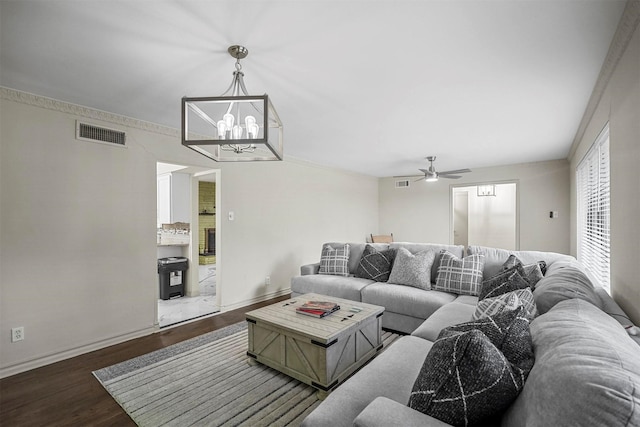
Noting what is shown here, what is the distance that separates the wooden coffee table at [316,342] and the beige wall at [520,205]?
16.1ft

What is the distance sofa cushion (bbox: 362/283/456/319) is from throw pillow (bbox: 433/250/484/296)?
0.10 meters

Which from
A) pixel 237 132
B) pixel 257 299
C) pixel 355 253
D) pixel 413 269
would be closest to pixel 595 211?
pixel 413 269

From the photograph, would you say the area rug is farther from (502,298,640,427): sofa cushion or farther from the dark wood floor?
(502,298,640,427): sofa cushion

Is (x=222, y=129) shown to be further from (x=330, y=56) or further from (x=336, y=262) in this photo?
(x=336, y=262)

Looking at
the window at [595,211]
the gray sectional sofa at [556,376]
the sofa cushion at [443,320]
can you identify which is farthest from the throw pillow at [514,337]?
the window at [595,211]

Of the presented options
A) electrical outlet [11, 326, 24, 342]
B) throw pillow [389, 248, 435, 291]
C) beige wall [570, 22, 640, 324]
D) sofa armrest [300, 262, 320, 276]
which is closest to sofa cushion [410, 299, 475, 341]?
throw pillow [389, 248, 435, 291]

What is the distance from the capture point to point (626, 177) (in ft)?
5.66

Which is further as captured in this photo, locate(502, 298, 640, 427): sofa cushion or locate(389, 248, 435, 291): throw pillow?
locate(389, 248, 435, 291): throw pillow

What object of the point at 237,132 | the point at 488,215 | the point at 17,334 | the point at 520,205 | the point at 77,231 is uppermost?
the point at 237,132

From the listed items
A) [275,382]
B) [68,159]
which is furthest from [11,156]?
[275,382]

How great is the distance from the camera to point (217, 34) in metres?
1.80

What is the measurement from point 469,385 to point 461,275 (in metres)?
2.46

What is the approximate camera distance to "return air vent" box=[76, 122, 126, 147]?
2945 mm

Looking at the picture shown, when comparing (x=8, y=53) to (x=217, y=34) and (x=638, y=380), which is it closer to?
(x=217, y=34)
